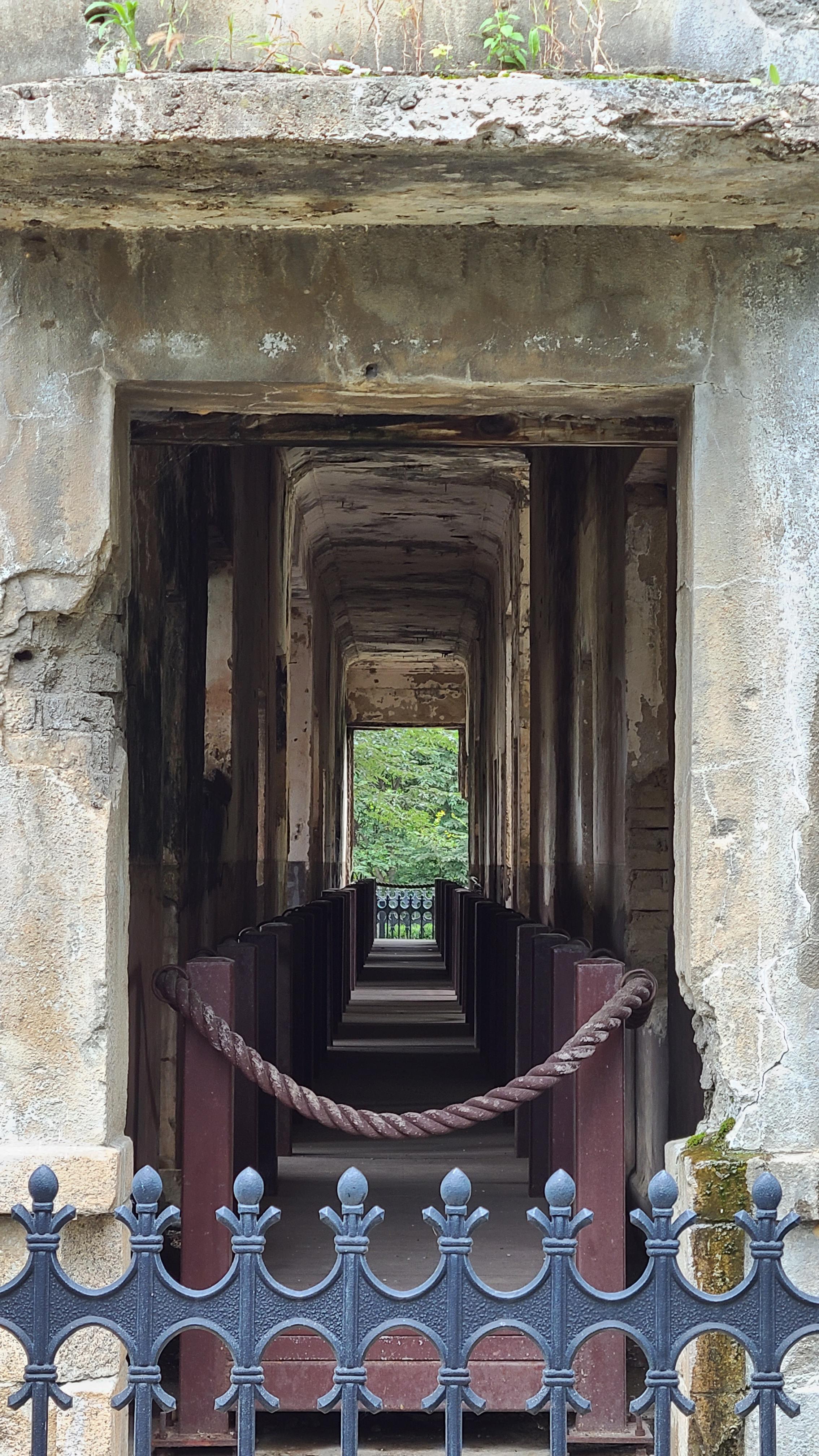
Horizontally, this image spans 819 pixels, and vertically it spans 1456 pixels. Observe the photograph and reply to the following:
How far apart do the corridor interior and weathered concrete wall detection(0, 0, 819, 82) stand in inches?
42.2

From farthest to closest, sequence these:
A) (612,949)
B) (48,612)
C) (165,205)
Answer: (612,949), (48,612), (165,205)

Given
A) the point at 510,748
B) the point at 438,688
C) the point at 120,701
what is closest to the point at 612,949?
the point at 120,701

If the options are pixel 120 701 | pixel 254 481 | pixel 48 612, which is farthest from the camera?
pixel 254 481

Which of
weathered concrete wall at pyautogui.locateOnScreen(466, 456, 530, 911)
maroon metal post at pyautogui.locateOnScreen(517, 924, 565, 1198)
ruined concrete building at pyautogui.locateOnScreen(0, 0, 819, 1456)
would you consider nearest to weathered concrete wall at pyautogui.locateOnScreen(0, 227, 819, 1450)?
ruined concrete building at pyautogui.locateOnScreen(0, 0, 819, 1456)

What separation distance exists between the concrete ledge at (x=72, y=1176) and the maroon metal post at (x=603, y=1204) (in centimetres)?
139

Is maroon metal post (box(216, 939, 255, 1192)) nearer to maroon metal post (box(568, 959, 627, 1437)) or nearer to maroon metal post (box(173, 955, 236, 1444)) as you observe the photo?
maroon metal post (box(173, 955, 236, 1444))

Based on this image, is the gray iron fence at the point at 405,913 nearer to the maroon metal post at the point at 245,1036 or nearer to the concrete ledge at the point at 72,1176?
the maroon metal post at the point at 245,1036

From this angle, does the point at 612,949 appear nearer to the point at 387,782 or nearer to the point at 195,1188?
the point at 195,1188

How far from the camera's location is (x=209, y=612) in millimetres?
7672

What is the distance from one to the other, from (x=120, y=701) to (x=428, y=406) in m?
1.17

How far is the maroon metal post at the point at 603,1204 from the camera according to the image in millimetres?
4188

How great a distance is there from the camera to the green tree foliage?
102ft

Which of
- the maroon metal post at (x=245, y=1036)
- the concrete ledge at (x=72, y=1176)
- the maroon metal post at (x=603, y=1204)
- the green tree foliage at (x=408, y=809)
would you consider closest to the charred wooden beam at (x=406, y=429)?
the maroon metal post at (x=603, y=1204)

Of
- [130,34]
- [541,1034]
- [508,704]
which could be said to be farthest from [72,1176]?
[508,704]
